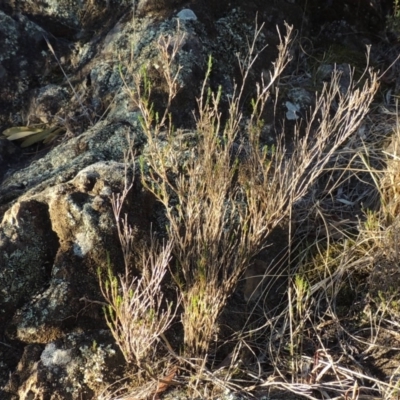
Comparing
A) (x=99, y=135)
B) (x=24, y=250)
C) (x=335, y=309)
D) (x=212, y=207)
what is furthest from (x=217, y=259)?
(x=99, y=135)

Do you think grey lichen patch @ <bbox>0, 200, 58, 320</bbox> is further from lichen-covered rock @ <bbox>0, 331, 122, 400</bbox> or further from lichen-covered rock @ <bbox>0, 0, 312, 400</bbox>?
lichen-covered rock @ <bbox>0, 331, 122, 400</bbox>

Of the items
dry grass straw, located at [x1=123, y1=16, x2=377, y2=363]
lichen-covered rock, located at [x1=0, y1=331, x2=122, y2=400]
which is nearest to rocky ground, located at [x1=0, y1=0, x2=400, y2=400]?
lichen-covered rock, located at [x1=0, y1=331, x2=122, y2=400]

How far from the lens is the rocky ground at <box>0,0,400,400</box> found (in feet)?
7.04

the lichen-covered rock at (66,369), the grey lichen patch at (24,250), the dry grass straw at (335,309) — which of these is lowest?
the dry grass straw at (335,309)

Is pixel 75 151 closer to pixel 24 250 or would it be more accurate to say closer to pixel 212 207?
pixel 24 250

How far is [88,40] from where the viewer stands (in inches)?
128

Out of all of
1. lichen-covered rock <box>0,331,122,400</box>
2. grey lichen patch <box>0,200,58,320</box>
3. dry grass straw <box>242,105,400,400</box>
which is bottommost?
dry grass straw <box>242,105,400,400</box>

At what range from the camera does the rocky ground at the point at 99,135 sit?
2.14 metres

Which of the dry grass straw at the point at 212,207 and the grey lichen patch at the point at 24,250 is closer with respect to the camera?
the dry grass straw at the point at 212,207

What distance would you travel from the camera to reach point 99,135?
268 cm

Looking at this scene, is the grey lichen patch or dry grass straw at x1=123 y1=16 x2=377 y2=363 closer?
dry grass straw at x1=123 y1=16 x2=377 y2=363

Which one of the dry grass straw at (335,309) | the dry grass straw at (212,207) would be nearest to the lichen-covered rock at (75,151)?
the dry grass straw at (212,207)

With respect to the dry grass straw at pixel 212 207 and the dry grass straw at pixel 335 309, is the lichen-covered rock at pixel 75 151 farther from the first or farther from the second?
the dry grass straw at pixel 335 309

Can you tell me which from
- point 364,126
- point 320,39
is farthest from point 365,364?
point 320,39
